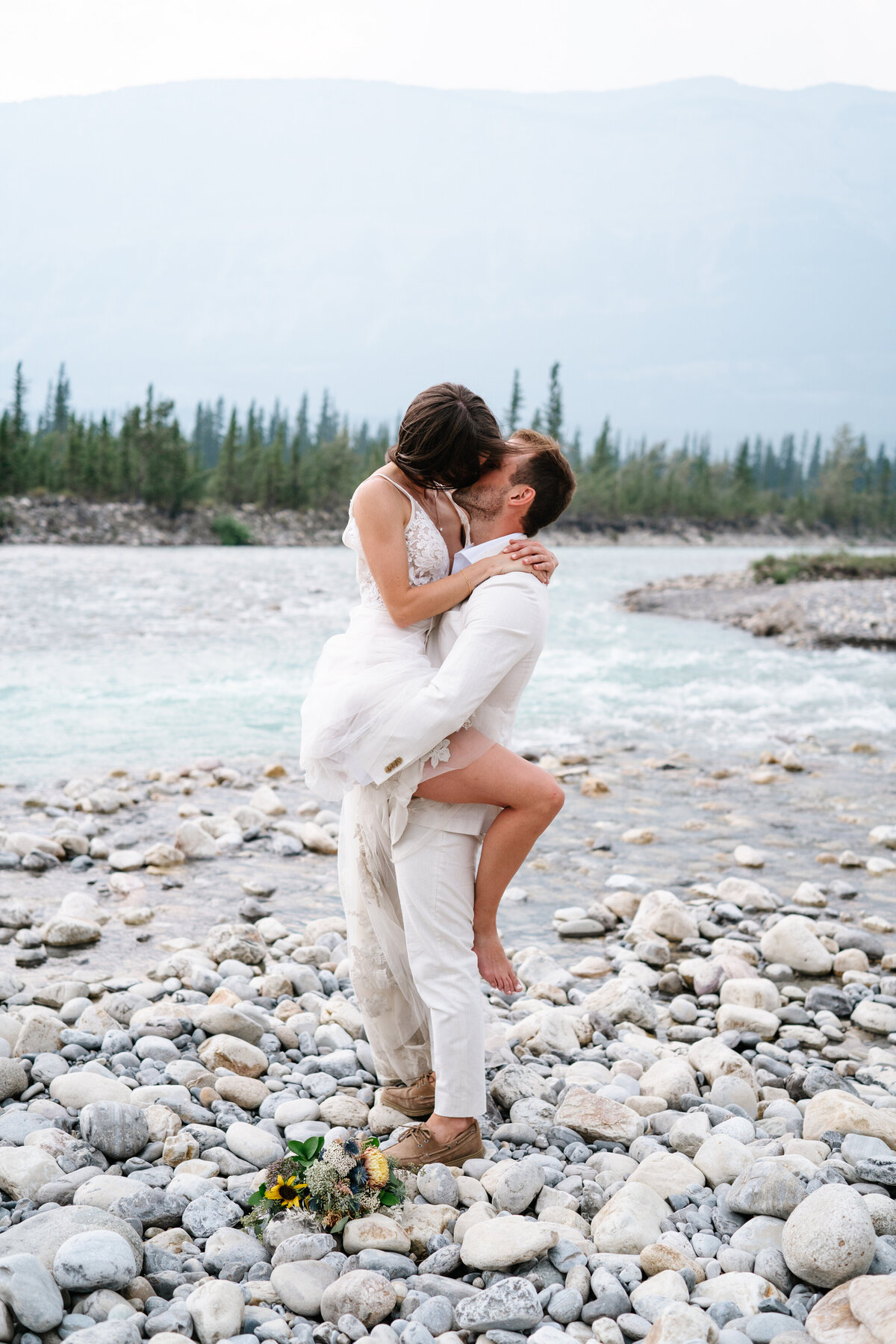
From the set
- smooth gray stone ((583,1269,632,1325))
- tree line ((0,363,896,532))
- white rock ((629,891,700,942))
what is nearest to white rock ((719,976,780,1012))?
white rock ((629,891,700,942))

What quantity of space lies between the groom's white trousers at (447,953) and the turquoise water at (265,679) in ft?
18.8

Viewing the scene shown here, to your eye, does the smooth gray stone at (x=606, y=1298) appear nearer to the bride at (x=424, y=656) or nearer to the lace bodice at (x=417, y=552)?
the bride at (x=424, y=656)

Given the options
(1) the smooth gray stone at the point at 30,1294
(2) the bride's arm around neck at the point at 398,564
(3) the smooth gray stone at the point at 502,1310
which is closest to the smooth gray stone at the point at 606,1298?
(3) the smooth gray stone at the point at 502,1310

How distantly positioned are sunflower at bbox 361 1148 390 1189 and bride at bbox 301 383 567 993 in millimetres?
649

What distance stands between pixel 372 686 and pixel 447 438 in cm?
76

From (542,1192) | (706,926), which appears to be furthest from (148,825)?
(542,1192)

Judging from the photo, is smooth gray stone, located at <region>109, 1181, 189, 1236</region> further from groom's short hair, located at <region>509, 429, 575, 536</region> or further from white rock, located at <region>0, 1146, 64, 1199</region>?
groom's short hair, located at <region>509, 429, 575, 536</region>

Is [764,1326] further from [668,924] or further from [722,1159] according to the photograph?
[668,924]

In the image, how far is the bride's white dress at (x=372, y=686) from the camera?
299 centimetres

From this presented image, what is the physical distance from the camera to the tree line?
5272cm

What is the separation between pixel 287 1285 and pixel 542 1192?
0.79 meters

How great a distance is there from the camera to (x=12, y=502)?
45.0 m

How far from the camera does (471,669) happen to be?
9.59ft

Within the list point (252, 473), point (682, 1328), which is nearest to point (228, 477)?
point (252, 473)
